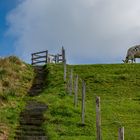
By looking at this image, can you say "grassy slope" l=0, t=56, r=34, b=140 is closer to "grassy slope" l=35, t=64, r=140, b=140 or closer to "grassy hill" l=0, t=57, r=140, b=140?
"grassy hill" l=0, t=57, r=140, b=140

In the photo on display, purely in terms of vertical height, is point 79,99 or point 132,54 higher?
point 132,54

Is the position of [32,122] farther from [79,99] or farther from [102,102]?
[79,99]

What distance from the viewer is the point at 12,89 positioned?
49.5m

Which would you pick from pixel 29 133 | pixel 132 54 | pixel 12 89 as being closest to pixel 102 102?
pixel 12 89

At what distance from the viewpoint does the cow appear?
79625 mm

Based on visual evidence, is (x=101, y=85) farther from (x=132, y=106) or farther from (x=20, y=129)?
(x=20, y=129)

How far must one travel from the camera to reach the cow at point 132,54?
79.6 m

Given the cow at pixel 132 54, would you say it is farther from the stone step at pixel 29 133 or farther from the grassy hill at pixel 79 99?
the stone step at pixel 29 133

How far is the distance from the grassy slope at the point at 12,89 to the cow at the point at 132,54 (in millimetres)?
18280

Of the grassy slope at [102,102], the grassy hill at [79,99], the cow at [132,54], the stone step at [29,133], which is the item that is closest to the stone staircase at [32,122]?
the stone step at [29,133]

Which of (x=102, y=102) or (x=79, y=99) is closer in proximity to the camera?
(x=102, y=102)

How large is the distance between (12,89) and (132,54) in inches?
1290

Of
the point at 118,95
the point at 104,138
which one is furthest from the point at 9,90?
the point at 104,138

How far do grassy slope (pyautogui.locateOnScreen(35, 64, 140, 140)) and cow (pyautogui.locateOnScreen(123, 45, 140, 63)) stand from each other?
12.0 meters
